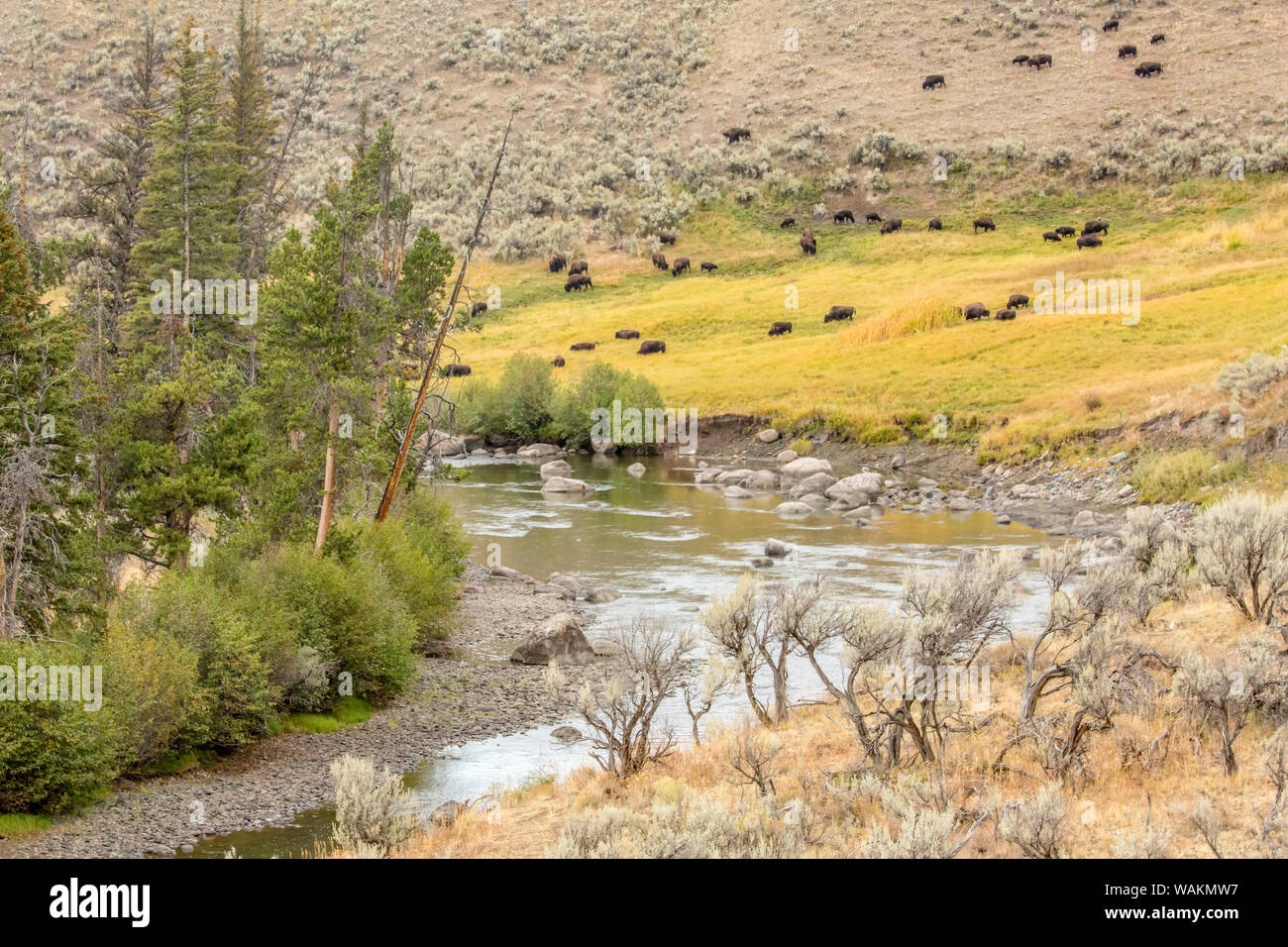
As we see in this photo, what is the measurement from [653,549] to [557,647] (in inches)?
463

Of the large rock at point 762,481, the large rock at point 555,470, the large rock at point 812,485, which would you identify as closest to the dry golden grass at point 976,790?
the large rock at point 812,485

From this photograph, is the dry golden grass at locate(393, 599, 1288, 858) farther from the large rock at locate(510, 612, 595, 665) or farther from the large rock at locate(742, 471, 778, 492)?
the large rock at locate(742, 471, 778, 492)

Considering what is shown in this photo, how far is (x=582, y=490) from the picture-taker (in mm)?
49062

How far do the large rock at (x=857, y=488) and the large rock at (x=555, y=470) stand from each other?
12625mm

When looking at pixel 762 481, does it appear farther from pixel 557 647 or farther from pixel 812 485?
pixel 557 647

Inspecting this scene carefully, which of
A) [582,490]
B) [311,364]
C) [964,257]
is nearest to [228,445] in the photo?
[311,364]

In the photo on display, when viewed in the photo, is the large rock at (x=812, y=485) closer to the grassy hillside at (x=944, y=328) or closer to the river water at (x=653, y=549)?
the river water at (x=653, y=549)

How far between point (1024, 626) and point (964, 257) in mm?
59354

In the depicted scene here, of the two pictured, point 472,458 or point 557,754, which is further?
point 472,458

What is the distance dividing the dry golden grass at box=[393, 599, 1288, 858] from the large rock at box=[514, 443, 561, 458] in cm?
4332

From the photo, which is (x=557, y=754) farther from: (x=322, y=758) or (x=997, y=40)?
(x=997, y=40)

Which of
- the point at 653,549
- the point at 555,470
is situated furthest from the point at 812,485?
the point at 555,470

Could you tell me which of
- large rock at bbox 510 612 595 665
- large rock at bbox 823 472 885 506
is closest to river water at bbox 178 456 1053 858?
large rock at bbox 510 612 595 665

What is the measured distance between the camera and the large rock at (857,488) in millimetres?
45938
